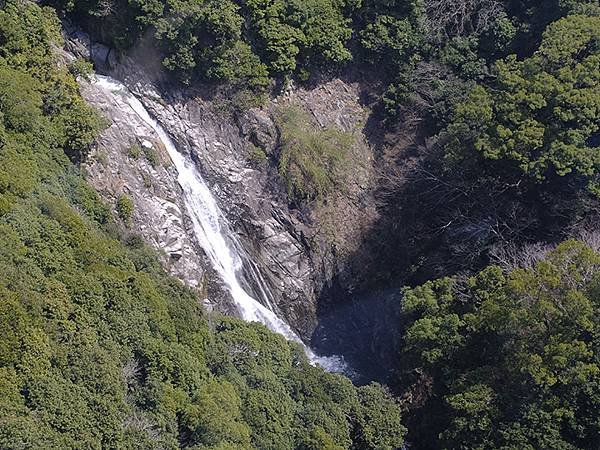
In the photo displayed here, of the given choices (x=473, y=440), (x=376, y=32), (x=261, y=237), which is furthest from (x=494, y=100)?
(x=473, y=440)

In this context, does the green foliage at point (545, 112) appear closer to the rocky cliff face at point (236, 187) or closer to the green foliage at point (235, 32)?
the rocky cliff face at point (236, 187)

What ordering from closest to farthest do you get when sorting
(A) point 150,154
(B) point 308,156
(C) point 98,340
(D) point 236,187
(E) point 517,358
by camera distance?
(C) point 98,340, (E) point 517,358, (A) point 150,154, (D) point 236,187, (B) point 308,156

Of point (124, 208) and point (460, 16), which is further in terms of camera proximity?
point (460, 16)

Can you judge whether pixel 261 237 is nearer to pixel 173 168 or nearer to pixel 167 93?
pixel 173 168

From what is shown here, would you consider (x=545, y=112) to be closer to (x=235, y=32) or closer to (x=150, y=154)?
(x=235, y=32)

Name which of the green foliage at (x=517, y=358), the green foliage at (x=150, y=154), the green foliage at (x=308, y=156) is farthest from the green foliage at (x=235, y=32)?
the green foliage at (x=517, y=358)

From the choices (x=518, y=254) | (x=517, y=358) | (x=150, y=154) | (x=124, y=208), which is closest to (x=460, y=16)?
(x=518, y=254)
